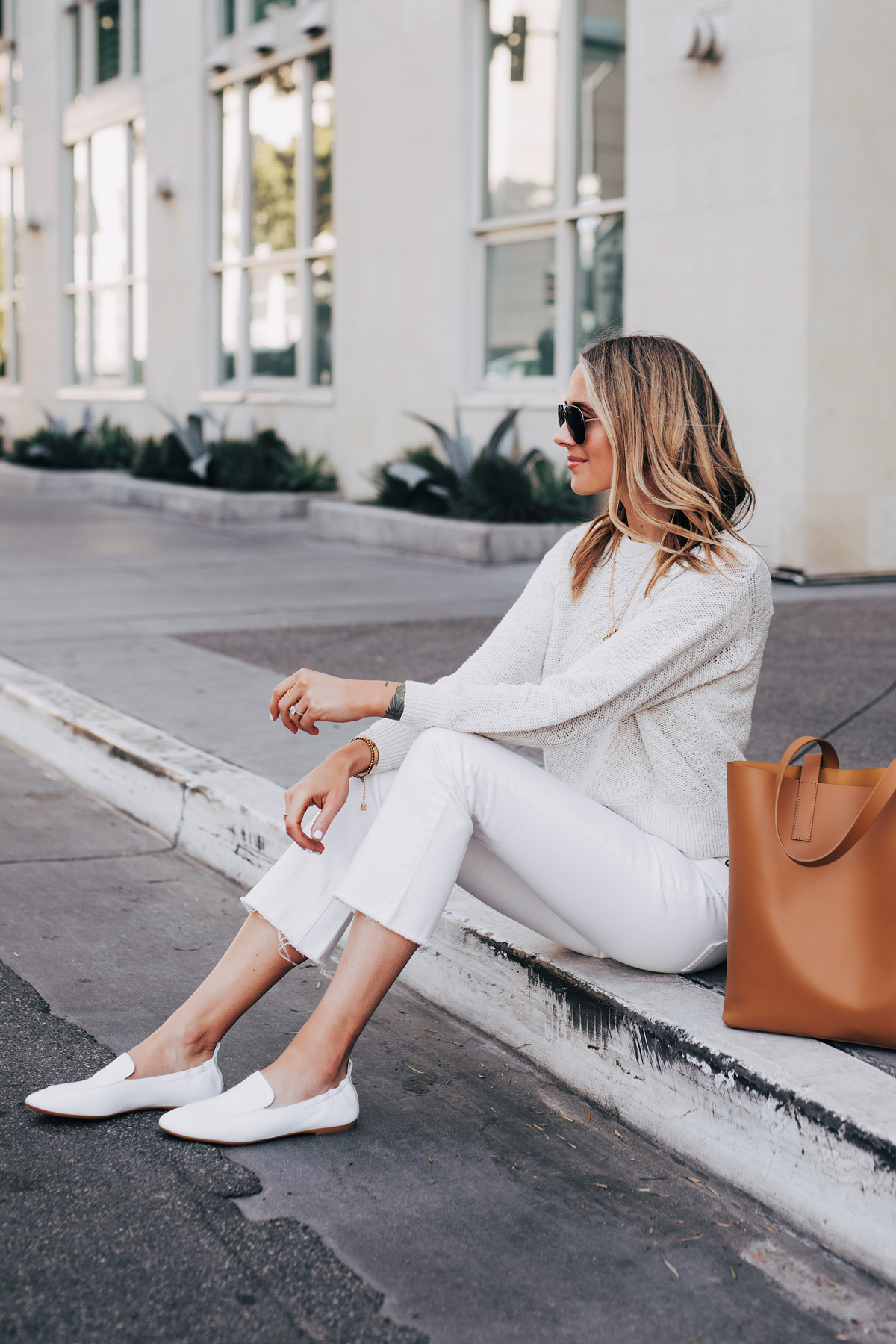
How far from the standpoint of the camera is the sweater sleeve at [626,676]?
9.25ft

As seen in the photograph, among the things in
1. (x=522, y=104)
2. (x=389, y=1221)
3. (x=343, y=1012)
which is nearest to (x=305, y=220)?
(x=522, y=104)

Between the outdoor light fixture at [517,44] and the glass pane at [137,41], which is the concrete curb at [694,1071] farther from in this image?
the glass pane at [137,41]

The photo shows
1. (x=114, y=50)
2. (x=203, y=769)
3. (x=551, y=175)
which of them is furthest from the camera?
(x=114, y=50)

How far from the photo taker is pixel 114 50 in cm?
2017

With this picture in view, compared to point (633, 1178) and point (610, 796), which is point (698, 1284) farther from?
point (610, 796)

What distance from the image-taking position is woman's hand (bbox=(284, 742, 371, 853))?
284cm

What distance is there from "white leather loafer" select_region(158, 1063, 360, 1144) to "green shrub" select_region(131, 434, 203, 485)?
13294 mm

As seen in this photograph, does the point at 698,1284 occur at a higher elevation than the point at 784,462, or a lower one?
lower

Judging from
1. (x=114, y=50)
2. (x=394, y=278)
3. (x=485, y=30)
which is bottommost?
(x=394, y=278)

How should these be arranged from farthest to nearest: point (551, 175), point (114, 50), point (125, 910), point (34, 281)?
point (34, 281), point (114, 50), point (551, 175), point (125, 910)

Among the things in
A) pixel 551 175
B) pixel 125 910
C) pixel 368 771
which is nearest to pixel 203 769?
pixel 125 910

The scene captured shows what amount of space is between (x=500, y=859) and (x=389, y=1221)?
0.76 m

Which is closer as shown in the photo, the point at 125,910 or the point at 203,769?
the point at 125,910

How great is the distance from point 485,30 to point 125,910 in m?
10.1
